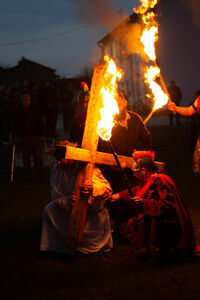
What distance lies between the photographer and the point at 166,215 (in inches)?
192

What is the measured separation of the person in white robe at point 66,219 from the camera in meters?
5.17

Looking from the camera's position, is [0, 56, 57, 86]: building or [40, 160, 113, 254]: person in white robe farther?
[0, 56, 57, 86]: building

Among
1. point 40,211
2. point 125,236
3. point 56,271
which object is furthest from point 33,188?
point 56,271

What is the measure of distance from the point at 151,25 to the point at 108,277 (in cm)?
324

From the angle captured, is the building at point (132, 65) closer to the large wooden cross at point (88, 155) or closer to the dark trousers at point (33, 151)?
the dark trousers at point (33, 151)

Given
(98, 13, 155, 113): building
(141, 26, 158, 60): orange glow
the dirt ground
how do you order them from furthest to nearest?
1. (98, 13, 155, 113): building
2. (141, 26, 158, 60): orange glow
3. the dirt ground

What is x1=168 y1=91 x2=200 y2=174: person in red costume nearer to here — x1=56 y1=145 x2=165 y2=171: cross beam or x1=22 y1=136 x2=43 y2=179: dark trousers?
x1=56 y1=145 x2=165 y2=171: cross beam

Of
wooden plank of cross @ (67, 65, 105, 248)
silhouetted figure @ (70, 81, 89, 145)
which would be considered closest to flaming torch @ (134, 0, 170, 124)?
silhouetted figure @ (70, 81, 89, 145)

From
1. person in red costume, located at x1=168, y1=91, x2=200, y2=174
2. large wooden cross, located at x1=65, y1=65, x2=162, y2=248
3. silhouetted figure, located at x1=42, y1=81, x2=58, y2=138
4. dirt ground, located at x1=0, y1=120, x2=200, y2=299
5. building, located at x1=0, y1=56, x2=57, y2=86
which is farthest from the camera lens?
building, located at x1=0, y1=56, x2=57, y2=86

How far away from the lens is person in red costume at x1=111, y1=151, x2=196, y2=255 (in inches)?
188

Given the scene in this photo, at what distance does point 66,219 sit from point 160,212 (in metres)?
1.13

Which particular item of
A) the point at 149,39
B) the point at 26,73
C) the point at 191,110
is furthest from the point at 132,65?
the point at 26,73

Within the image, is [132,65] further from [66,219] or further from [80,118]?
[66,219]

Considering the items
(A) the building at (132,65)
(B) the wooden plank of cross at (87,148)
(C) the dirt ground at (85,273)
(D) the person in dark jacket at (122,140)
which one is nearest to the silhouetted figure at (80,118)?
(D) the person in dark jacket at (122,140)
